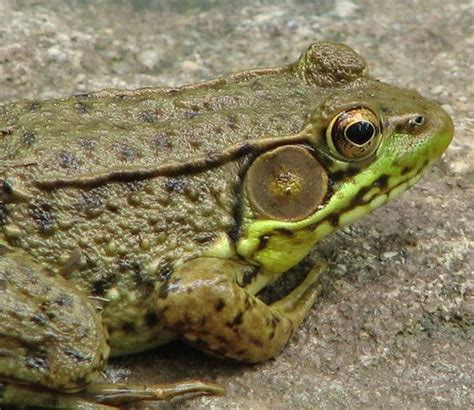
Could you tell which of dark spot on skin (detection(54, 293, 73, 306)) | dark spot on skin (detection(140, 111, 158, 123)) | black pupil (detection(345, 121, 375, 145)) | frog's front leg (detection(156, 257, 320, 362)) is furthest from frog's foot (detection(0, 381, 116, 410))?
black pupil (detection(345, 121, 375, 145))

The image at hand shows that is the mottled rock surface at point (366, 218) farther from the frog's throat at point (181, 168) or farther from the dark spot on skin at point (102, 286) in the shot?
the frog's throat at point (181, 168)

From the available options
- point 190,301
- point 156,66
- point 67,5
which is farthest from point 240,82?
point 67,5

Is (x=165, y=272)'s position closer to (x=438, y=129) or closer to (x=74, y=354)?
(x=74, y=354)

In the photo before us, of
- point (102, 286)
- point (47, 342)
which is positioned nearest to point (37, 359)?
point (47, 342)

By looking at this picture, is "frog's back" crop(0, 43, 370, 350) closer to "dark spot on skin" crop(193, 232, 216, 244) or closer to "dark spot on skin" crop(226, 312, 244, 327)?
"dark spot on skin" crop(193, 232, 216, 244)

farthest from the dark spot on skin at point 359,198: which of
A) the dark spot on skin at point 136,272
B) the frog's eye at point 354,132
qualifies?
the dark spot on skin at point 136,272
